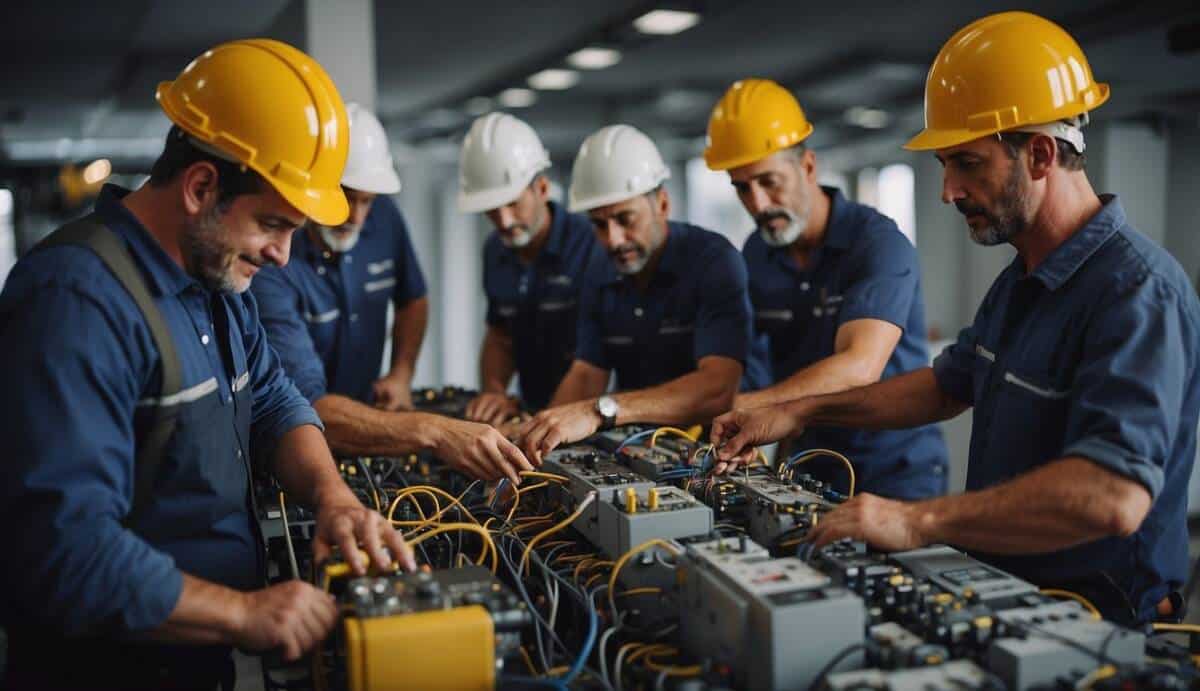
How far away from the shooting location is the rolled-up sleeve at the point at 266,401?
6.66 feet

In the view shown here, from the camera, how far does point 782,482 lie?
2.07 meters

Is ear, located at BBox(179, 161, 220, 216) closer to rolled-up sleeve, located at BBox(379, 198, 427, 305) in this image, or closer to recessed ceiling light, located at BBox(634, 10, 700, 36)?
rolled-up sleeve, located at BBox(379, 198, 427, 305)

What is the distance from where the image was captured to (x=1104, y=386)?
64.3 inches

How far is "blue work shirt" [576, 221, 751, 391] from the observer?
3115 millimetres

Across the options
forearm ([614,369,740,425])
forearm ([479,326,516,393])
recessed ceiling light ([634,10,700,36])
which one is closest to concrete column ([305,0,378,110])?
forearm ([479,326,516,393])

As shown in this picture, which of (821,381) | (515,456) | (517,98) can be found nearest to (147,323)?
(515,456)

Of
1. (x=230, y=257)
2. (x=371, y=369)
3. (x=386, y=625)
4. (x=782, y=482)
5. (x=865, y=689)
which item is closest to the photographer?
(x=865, y=689)

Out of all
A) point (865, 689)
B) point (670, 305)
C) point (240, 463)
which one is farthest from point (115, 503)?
point (670, 305)

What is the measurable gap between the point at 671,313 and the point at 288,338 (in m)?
1.20

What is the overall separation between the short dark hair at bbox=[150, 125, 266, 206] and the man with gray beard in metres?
1.75

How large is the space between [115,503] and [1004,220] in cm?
161

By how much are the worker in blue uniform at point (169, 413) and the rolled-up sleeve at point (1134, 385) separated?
3.68 feet

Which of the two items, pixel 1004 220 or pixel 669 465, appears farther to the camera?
pixel 669 465

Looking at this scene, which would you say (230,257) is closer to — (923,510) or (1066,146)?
(923,510)
